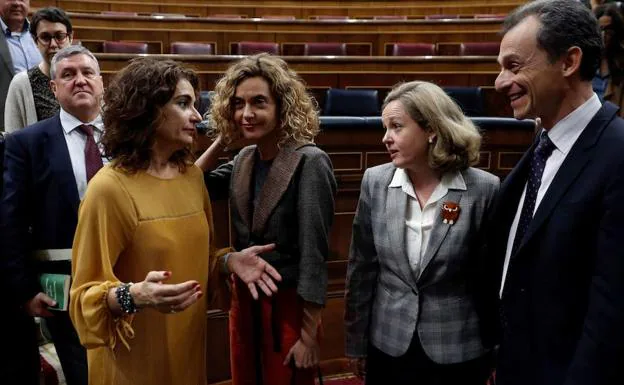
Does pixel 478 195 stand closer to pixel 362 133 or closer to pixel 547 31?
pixel 547 31

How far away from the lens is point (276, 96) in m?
1.03

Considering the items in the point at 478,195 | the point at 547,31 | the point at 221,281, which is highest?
the point at 547,31

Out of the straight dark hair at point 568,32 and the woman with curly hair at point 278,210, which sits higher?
the straight dark hair at point 568,32

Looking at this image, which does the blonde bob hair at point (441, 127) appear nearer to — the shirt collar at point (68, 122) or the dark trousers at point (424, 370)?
the dark trousers at point (424, 370)

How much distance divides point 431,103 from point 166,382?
2.10 feet

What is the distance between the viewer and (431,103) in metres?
1.02

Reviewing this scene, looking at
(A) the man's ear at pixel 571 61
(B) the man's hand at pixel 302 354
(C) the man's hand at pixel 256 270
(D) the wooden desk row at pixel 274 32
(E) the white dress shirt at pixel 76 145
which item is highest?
(D) the wooden desk row at pixel 274 32

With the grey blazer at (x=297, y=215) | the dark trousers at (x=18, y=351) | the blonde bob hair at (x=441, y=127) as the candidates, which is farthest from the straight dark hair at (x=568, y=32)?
the dark trousers at (x=18, y=351)

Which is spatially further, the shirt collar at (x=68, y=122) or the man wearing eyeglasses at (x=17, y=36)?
the man wearing eyeglasses at (x=17, y=36)

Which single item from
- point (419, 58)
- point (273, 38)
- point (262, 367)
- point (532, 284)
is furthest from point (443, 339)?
point (273, 38)

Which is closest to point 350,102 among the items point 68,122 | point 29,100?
point 29,100

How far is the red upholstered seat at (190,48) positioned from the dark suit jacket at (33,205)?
2819 mm

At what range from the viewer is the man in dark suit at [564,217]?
74 cm

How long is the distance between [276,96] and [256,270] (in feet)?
0.99
